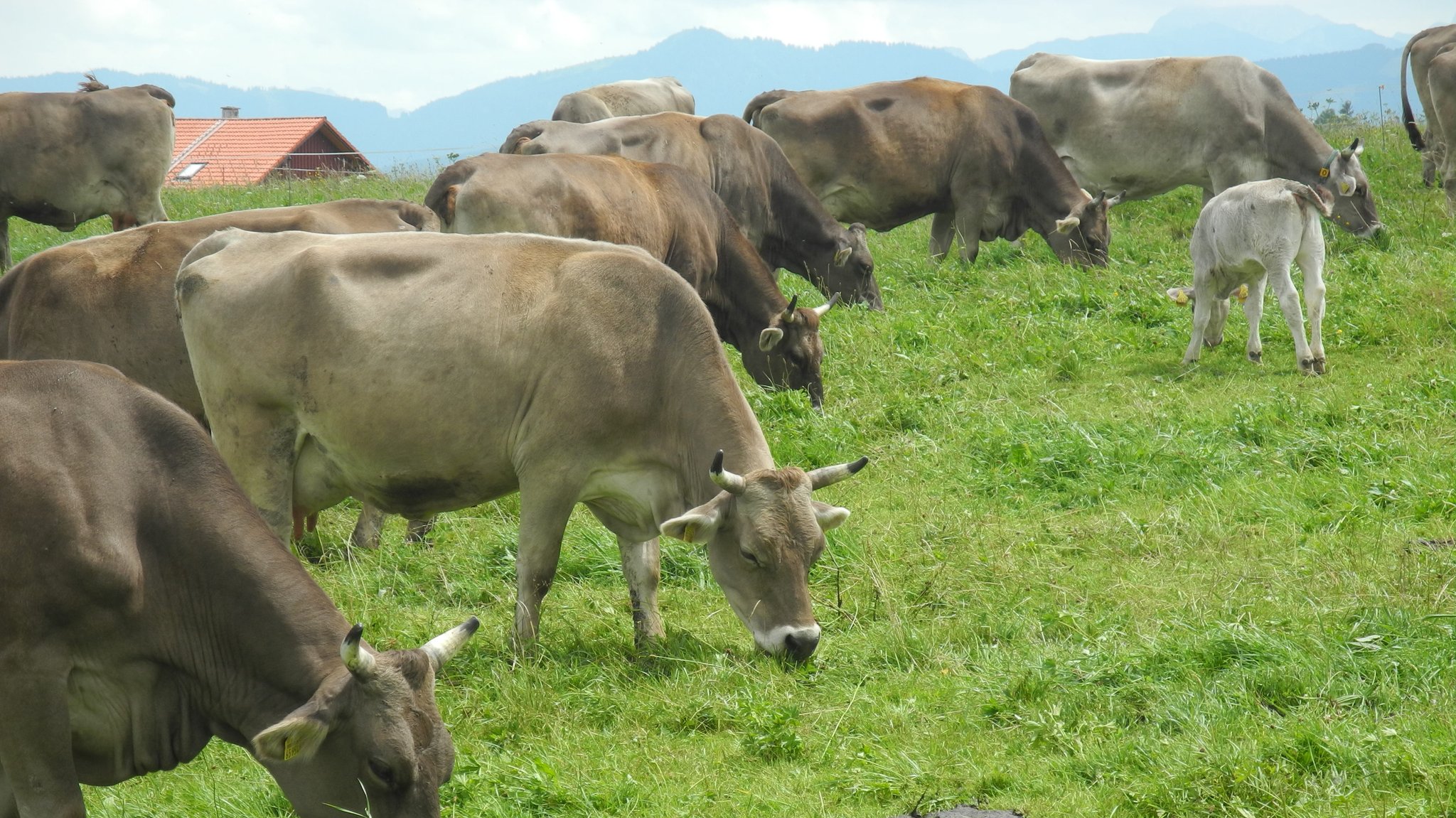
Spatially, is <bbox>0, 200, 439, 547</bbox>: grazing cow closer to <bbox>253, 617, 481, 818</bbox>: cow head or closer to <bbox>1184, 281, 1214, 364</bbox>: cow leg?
<bbox>253, 617, 481, 818</bbox>: cow head

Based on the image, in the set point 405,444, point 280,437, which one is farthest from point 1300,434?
point 280,437

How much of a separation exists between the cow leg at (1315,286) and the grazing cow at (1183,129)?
5.31 meters

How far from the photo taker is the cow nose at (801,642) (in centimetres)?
633

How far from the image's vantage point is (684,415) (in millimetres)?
6809

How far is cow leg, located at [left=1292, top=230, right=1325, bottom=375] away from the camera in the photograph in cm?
1093

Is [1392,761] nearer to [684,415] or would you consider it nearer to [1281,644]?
[1281,644]

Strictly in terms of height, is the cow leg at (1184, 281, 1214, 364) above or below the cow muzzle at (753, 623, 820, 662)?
below

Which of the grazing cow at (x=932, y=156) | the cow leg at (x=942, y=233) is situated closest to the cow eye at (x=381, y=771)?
the grazing cow at (x=932, y=156)

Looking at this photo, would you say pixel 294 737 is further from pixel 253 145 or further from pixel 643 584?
pixel 253 145

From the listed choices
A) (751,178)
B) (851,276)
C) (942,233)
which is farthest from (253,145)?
(851,276)

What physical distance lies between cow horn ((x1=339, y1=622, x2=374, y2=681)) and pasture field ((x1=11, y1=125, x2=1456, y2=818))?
996 millimetres

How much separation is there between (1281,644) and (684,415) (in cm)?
299

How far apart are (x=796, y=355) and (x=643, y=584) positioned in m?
4.75

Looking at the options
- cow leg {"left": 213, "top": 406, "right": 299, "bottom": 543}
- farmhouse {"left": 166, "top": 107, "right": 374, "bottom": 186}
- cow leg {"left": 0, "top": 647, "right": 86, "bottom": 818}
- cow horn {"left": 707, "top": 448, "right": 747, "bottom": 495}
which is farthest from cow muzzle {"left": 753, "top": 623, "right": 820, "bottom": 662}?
farmhouse {"left": 166, "top": 107, "right": 374, "bottom": 186}
